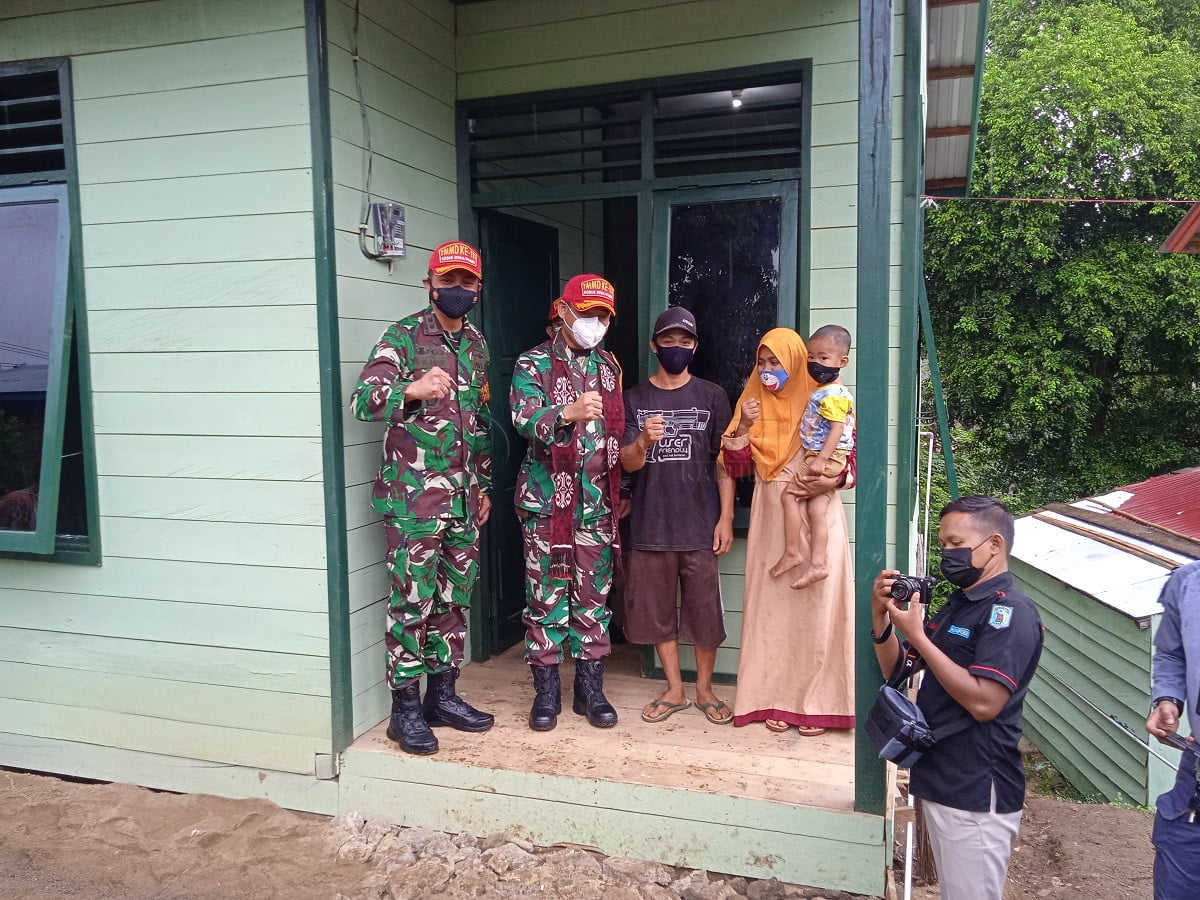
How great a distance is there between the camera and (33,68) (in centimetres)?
349

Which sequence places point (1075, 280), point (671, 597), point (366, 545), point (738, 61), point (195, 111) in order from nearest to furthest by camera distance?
point (195, 111) < point (366, 545) < point (671, 597) < point (738, 61) < point (1075, 280)

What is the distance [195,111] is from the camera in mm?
3318

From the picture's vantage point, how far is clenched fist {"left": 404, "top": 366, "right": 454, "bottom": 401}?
120 inches

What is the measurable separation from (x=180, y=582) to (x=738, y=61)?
10.3ft

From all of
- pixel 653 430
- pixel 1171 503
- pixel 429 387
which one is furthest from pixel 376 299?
pixel 1171 503

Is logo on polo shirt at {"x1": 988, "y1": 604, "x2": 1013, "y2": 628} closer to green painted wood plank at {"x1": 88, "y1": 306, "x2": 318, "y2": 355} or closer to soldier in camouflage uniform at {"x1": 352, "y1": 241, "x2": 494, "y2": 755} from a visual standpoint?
soldier in camouflage uniform at {"x1": 352, "y1": 241, "x2": 494, "y2": 755}


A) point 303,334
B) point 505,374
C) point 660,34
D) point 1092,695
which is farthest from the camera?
point 1092,695

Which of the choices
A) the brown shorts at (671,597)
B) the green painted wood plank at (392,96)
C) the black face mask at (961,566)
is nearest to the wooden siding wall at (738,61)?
the green painted wood plank at (392,96)

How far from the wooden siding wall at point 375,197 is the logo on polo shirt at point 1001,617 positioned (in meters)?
2.22

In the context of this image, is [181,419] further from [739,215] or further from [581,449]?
[739,215]

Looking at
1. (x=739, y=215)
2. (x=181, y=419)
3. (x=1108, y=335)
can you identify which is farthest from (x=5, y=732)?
(x=1108, y=335)

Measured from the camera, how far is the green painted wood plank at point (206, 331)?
3.23 metres

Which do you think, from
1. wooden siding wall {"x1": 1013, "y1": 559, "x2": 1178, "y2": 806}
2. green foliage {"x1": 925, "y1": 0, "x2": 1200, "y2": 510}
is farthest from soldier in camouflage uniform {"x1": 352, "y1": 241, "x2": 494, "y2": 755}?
green foliage {"x1": 925, "y1": 0, "x2": 1200, "y2": 510}

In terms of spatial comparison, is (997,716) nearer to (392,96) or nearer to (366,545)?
(366,545)
